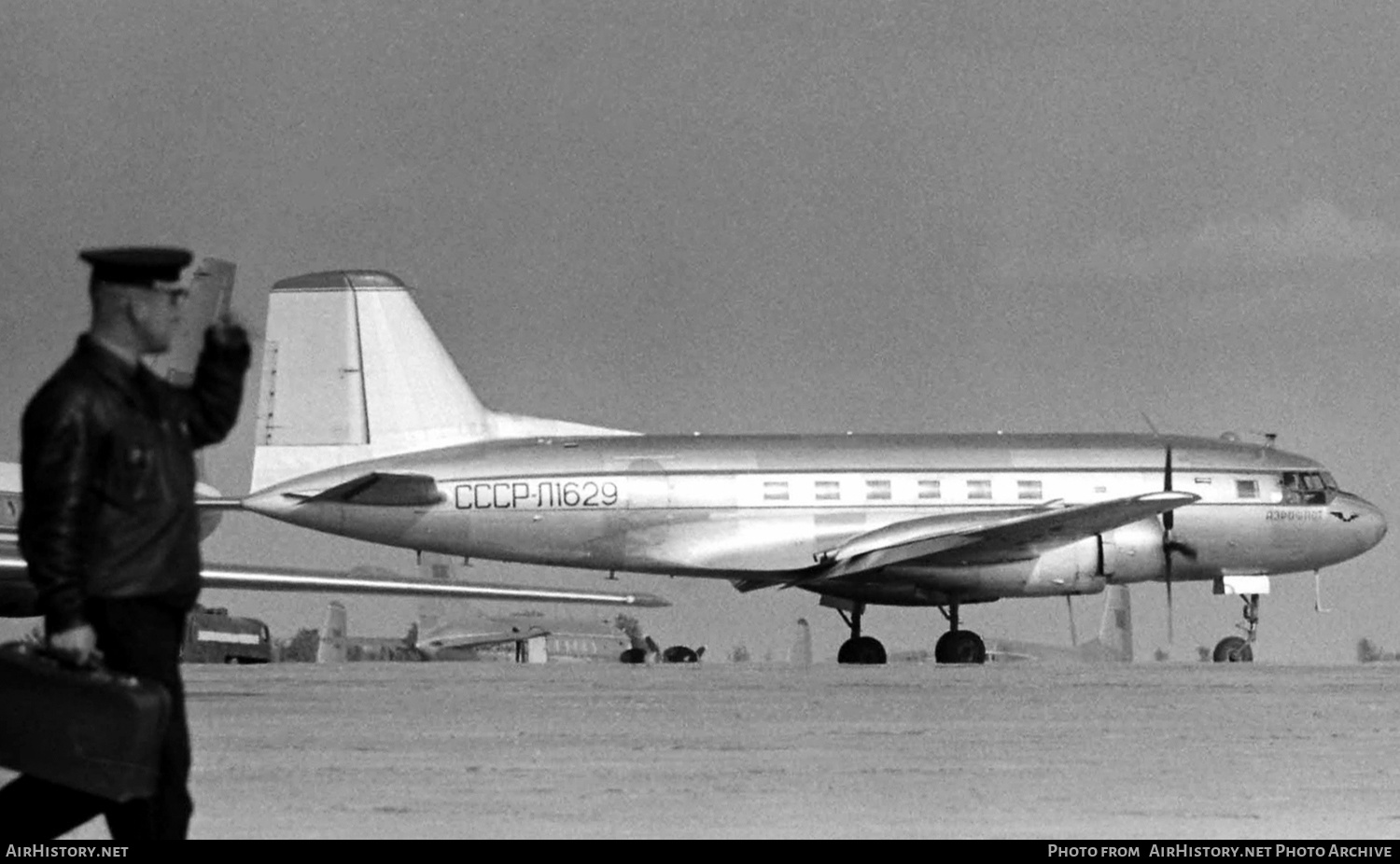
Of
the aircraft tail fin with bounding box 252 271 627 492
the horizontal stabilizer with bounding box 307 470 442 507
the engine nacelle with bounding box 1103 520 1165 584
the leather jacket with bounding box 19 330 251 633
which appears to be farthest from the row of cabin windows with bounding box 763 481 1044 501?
the leather jacket with bounding box 19 330 251 633

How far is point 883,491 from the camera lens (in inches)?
1515

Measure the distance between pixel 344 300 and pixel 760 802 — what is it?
29.8m

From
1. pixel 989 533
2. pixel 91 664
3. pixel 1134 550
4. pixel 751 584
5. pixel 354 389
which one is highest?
pixel 354 389


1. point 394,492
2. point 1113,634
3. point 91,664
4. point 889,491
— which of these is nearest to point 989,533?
point 889,491

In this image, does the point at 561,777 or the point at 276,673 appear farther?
the point at 276,673

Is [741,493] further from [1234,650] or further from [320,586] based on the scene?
[320,586]

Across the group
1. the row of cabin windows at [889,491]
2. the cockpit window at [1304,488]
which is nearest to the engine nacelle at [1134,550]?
the row of cabin windows at [889,491]

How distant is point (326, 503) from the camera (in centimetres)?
3756

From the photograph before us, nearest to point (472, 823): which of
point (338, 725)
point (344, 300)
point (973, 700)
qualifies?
point (338, 725)

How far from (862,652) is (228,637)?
2677 centimetres

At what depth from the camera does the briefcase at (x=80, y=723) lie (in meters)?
7.16

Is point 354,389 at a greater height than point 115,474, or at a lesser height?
greater

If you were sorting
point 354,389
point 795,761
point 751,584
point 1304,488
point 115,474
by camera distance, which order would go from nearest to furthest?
1. point 115,474
2. point 795,761
3. point 354,389
4. point 751,584
5. point 1304,488

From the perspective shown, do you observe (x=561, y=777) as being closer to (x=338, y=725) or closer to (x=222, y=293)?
(x=338, y=725)
